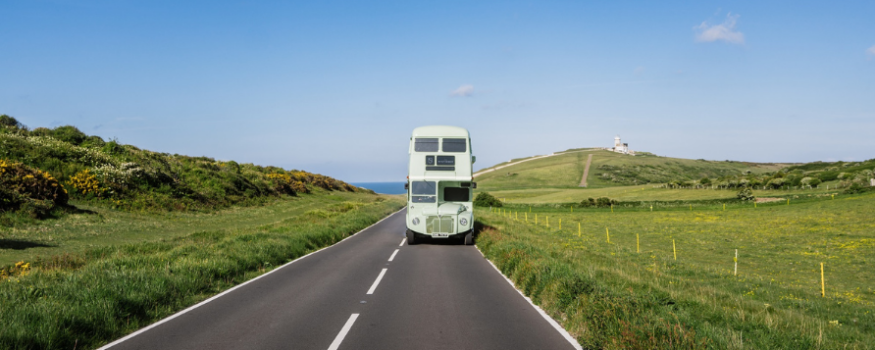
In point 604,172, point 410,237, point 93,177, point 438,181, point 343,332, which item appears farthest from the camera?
point 604,172

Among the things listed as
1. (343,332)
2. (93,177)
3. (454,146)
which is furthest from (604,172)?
(343,332)

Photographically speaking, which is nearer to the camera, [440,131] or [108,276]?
[108,276]

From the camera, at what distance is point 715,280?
16031 millimetres

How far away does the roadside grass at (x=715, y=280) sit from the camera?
6.61 metres

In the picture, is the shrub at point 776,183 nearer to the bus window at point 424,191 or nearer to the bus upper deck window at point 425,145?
the bus upper deck window at point 425,145

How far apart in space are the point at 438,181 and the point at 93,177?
21.6 meters

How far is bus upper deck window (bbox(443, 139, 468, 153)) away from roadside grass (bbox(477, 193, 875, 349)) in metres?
4.14

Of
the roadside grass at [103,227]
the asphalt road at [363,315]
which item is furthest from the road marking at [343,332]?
the roadside grass at [103,227]

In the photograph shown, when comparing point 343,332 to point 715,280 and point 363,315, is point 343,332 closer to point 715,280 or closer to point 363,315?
point 363,315

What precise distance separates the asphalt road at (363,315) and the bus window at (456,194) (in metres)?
8.09

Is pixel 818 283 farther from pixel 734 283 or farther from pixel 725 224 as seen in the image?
pixel 725 224

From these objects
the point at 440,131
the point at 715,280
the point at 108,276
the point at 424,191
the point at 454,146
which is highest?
the point at 440,131

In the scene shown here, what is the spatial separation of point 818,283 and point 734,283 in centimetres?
467

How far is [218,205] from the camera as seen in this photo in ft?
119
